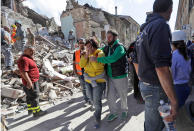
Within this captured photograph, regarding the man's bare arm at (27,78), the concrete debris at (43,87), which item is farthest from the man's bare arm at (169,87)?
the concrete debris at (43,87)

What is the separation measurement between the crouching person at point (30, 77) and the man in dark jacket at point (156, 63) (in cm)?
299

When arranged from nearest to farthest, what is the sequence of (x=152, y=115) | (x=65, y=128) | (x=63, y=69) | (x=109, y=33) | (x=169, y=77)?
(x=169, y=77)
(x=152, y=115)
(x=109, y=33)
(x=65, y=128)
(x=63, y=69)

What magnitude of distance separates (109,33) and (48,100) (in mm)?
3685

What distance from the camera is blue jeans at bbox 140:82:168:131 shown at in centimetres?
150

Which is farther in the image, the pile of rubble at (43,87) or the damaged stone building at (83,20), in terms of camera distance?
the damaged stone building at (83,20)

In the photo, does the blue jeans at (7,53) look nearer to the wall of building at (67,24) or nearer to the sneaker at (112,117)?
the sneaker at (112,117)

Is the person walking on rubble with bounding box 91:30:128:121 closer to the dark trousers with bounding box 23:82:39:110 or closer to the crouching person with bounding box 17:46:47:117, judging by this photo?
the crouching person with bounding box 17:46:47:117

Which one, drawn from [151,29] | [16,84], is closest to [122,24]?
[16,84]

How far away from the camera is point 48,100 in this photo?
4.94m

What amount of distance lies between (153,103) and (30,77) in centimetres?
327

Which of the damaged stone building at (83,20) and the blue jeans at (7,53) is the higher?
the damaged stone building at (83,20)

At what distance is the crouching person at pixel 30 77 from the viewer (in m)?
3.29

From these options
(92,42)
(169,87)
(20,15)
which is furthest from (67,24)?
(169,87)

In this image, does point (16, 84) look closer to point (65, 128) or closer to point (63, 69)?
point (63, 69)
